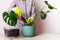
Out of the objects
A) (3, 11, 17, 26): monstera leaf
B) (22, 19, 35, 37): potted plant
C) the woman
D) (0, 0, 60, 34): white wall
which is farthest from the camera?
(0, 0, 60, 34): white wall

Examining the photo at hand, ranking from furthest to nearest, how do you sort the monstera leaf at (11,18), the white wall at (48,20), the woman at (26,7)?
1. the white wall at (48,20)
2. the woman at (26,7)
3. the monstera leaf at (11,18)

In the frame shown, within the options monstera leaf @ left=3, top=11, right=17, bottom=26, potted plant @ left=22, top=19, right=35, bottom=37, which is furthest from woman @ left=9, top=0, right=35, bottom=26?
monstera leaf @ left=3, top=11, right=17, bottom=26

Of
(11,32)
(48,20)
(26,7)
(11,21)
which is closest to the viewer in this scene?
(11,21)

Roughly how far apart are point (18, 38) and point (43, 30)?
0.37 meters

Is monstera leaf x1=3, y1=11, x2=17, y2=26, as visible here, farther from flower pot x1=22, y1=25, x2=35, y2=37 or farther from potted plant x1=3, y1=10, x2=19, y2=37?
flower pot x1=22, y1=25, x2=35, y2=37

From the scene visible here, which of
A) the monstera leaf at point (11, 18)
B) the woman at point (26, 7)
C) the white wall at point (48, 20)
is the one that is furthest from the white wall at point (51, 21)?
the monstera leaf at point (11, 18)

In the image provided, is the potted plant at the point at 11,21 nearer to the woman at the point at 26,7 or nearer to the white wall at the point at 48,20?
the woman at the point at 26,7

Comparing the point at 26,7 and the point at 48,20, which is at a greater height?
the point at 26,7

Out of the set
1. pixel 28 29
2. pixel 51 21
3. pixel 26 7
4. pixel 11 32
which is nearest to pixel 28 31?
pixel 28 29

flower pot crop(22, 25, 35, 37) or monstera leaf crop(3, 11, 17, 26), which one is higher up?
monstera leaf crop(3, 11, 17, 26)

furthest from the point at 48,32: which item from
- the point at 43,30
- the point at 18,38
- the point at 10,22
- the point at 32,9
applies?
the point at 10,22

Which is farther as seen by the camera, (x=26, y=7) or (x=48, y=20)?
(x=48, y=20)

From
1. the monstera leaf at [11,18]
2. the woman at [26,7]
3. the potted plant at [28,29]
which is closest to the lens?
the monstera leaf at [11,18]

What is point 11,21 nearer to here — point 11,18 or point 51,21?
point 11,18
